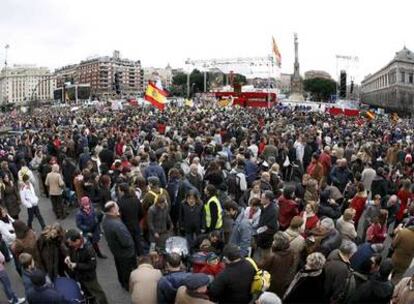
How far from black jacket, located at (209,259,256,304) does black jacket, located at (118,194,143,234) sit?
10.6 feet

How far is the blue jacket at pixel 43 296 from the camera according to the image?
17.6 feet

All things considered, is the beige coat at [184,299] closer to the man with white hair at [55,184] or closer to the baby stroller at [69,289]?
the baby stroller at [69,289]

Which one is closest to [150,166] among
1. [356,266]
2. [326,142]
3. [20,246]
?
[20,246]

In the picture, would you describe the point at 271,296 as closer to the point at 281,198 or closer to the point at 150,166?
the point at 281,198

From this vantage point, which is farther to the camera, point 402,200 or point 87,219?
point 402,200

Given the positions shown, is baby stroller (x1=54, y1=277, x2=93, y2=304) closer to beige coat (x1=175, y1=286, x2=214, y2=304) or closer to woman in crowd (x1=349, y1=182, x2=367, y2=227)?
beige coat (x1=175, y1=286, x2=214, y2=304)

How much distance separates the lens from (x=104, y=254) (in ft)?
32.0

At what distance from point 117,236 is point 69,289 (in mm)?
1550

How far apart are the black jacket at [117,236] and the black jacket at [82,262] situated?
2.69ft

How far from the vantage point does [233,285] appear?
5.36 metres

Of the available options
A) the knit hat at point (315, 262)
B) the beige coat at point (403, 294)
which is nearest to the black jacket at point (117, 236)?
the knit hat at point (315, 262)

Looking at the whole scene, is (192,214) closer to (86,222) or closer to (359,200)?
(86,222)

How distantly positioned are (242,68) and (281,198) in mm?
83778

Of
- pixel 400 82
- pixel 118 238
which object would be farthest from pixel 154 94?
pixel 400 82
